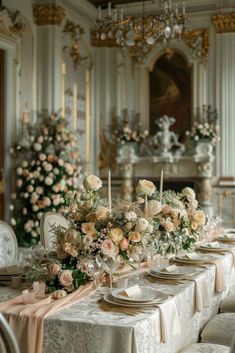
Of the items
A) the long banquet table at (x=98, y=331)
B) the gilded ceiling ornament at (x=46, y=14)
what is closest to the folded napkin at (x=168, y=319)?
the long banquet table at (x=98, y=331)

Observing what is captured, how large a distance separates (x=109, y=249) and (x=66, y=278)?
0.26 meters

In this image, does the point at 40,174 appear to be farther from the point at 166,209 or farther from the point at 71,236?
the point at 71,236

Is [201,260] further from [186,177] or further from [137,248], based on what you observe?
[186,177]

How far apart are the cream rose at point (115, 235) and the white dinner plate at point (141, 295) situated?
0.25 m

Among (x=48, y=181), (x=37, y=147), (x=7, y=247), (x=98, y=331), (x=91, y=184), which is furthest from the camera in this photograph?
(x=37, y=147)

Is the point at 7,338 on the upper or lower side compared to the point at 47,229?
lower

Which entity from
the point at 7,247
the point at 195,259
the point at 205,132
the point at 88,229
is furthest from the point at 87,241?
the point at 205,132

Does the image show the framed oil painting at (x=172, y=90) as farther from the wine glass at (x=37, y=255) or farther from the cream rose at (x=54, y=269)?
the cream rose at (x=54, y=269)

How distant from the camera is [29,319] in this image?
2.39 m

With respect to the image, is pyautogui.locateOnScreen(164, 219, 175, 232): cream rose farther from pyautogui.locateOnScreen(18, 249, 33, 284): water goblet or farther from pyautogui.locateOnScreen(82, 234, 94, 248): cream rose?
pyautogui.locateOnScreen(18, 249, 33, 284): water goblet

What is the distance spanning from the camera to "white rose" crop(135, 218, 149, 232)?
2.87 meters

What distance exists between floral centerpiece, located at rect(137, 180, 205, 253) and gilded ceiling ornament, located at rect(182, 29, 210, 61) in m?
5.81

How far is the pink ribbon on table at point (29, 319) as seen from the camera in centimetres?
236

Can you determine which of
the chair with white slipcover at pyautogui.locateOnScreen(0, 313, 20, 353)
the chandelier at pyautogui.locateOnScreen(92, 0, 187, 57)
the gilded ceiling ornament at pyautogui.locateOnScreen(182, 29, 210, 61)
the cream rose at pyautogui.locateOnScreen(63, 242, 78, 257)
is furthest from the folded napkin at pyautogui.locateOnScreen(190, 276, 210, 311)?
the gilded ceiling ornament at pyautogui.locateOnScreen(182, 29, 210, 61)
